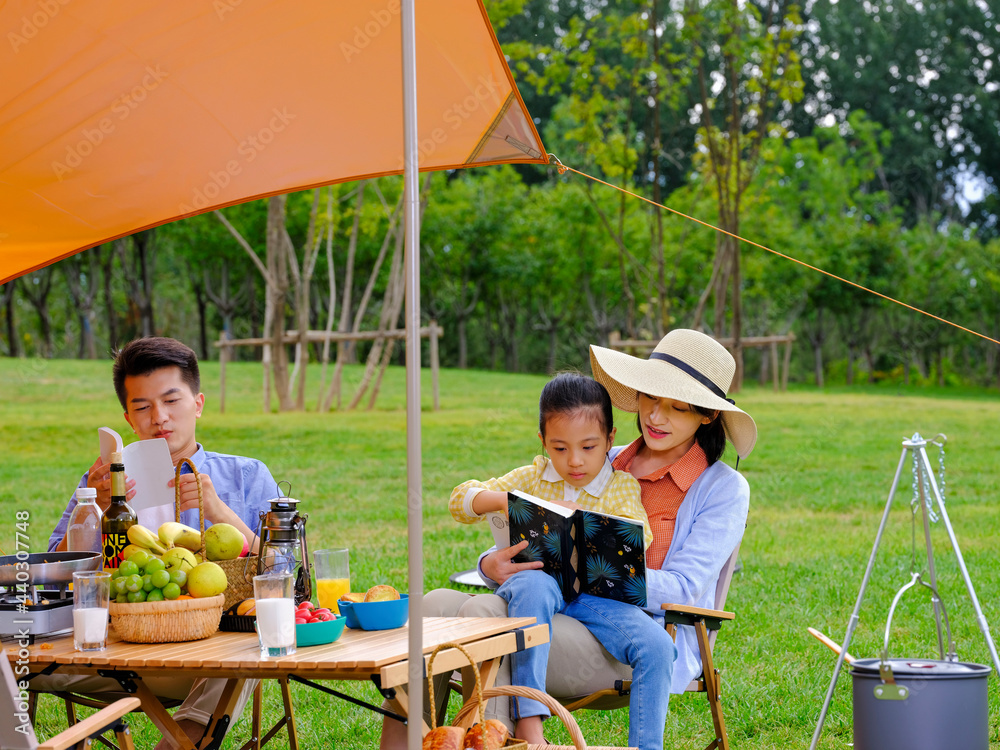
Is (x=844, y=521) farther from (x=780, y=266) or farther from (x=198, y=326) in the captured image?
(x=198, y=326)

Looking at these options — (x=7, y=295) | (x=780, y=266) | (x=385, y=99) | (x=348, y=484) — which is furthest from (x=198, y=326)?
(x=385, y=99)

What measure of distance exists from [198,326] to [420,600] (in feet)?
119

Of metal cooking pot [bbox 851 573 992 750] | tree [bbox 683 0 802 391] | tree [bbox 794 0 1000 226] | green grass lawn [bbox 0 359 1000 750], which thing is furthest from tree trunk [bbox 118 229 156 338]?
metal cooking pot [bbox 851 573 992 750]

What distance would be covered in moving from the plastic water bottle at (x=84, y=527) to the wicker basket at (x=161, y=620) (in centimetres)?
46

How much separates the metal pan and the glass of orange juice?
0.51m

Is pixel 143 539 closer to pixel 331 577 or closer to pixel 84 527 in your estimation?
pixel 84 527

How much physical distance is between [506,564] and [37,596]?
1147 millimetres

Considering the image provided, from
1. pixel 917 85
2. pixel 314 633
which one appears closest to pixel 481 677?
pixel 314 633

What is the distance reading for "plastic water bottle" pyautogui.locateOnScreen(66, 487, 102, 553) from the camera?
8.34 ft

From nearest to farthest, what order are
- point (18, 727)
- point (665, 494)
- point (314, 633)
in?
point (18, 727) < point (314, 633) < point (665, 494)

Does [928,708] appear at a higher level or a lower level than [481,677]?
lower

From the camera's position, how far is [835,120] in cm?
4019

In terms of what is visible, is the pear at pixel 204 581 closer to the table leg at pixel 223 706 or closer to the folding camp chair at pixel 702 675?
the table leg at pixel 223 706

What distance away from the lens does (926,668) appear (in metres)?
2.58
